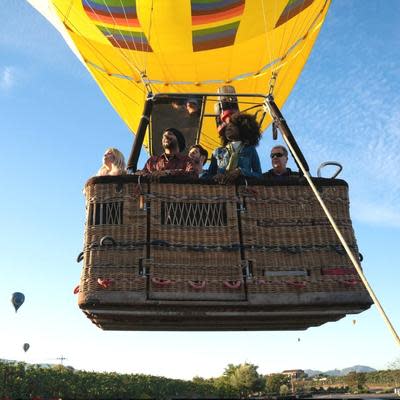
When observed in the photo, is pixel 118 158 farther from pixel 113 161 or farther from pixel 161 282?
pixel 161 282

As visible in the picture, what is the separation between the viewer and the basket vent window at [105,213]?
8.63ft

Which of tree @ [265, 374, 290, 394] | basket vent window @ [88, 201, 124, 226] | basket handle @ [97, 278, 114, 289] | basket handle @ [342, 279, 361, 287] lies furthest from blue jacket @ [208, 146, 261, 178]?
tree @ [265, 374, 290, 394]

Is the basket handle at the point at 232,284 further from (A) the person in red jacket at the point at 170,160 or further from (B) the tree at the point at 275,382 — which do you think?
(B) the tree at the point at 275,382

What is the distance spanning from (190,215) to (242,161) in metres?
0.66

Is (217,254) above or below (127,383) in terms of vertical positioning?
below

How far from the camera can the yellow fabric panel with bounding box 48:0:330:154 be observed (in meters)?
5.95

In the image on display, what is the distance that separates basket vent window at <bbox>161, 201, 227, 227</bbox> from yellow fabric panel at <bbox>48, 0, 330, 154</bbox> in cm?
332

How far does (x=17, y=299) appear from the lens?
31734 mm

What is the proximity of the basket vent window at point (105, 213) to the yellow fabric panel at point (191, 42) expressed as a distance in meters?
3.45

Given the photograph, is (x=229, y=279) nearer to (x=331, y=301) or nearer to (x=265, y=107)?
(x=331, y=301)

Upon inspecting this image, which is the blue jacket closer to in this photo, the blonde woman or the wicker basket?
the wicker basket

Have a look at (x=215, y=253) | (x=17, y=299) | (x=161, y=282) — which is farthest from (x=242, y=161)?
(x=17, y=299)

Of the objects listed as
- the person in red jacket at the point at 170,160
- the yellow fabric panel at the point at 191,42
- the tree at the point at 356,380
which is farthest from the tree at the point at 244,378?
the person in red jacket at the point at 170,160

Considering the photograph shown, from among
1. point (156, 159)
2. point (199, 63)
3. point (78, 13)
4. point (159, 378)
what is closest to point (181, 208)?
point (156, 159)
